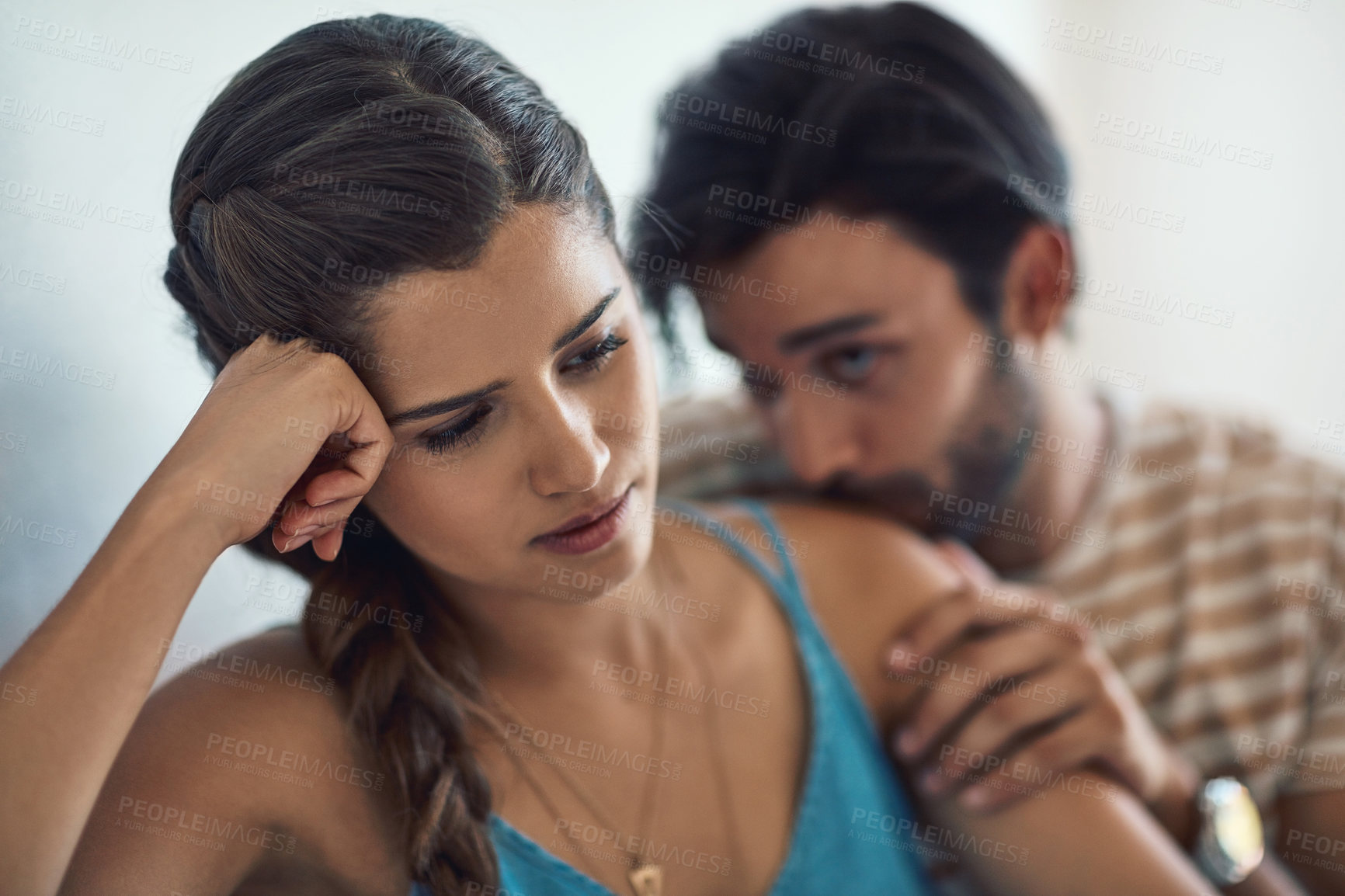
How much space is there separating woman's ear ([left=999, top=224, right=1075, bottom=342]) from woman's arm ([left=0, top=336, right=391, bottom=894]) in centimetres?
109

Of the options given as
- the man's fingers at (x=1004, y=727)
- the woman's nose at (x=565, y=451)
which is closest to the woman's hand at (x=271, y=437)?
the woman's nose at (x=565, y=451)

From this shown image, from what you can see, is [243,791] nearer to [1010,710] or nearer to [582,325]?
[582,325]

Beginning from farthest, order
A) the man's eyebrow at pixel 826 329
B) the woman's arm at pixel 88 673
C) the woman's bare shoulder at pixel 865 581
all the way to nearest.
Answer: the man's eyebrow at pixel 826 329 < the woman's bare shoulder at pixel 865 581 < the woman's arm at pixel 88 673

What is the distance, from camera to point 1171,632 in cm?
148

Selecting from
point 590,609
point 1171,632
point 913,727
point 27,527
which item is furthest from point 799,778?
point 27,527

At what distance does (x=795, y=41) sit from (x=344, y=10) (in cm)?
69

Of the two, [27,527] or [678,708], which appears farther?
[678,708]

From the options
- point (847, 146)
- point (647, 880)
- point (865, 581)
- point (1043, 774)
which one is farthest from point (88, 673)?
point (847, 146)

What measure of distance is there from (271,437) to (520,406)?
0.22 meters

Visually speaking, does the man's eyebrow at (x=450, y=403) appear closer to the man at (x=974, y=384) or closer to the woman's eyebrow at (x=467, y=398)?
the woman's eyebrow at (x=467, y=398)

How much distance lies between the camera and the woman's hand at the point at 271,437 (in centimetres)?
82

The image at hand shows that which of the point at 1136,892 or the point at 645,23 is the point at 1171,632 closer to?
the point at 1136,892

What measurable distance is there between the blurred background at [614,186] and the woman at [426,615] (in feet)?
0.73

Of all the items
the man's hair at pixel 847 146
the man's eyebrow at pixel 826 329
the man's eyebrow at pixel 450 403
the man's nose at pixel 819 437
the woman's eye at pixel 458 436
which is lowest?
the man's nose at pixel 819 437
